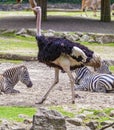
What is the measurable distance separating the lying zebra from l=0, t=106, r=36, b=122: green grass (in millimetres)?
1710

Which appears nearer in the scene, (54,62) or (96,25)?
(54,62)

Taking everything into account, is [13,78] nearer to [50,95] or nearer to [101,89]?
[50,95]

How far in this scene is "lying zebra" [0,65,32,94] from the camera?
1231 cm

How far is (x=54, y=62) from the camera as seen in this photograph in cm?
1107

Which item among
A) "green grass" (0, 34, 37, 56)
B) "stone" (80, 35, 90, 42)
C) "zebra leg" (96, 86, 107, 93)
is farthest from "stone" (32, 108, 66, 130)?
"stone" (80, 35, 90, 42)

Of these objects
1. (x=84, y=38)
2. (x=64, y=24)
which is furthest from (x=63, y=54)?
(x=64, y=24)

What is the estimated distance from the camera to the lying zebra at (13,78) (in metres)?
12.3

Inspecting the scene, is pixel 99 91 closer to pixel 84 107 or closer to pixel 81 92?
pixel 81 92

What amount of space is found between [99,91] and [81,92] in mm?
391

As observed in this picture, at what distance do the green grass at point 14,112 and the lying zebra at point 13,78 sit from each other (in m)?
1.71

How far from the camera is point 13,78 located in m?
12.5

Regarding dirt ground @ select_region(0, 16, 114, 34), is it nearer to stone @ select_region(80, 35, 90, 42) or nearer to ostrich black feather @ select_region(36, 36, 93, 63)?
stone @ select_region(80, 35, 90, 42)

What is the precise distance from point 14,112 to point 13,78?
2405 millimetres

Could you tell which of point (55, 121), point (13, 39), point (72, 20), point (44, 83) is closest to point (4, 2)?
point (72, 20)
